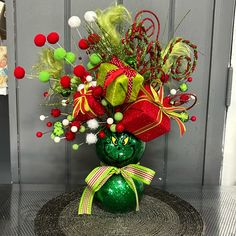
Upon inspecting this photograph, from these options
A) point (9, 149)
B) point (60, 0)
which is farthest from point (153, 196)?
point (60, 0)

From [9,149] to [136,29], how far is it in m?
0.68

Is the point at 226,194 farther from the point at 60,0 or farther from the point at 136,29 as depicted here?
the point at 60,0

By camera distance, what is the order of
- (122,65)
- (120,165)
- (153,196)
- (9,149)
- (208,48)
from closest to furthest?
(122,65), (120,165), (153,196), (208,48), (9,149)

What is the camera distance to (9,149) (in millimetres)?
1315

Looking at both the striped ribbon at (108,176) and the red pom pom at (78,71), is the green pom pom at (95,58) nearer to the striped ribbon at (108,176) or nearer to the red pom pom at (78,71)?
the red pom pom at (78,71)

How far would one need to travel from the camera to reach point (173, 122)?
1224 mm

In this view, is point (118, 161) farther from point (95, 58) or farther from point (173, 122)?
point (173, 122)

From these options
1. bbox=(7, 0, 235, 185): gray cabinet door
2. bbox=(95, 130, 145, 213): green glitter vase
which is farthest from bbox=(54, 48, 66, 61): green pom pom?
bbox=(7, 0, 235, 185): gray cabinet door

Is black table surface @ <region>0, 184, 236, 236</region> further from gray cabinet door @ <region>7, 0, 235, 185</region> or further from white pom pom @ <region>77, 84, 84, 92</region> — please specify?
white pom pom @ <region>77, 84, 84, 92</region>

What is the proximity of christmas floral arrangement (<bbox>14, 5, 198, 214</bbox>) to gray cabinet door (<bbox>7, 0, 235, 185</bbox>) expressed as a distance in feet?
0.84

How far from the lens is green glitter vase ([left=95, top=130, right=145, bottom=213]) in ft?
3.02

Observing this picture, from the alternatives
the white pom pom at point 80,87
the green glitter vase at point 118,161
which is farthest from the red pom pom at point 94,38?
the green glitter vase at point 118,161

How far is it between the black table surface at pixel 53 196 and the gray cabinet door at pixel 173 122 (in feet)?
0.23

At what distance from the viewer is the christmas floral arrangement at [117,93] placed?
845mm
